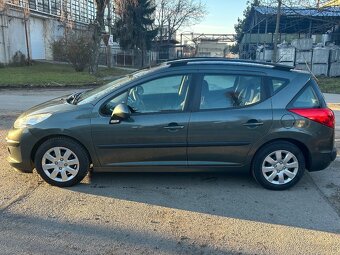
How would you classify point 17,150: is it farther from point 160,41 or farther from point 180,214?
point 160,41

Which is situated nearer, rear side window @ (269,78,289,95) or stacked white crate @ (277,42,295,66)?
rear side window @ (269,78,289,95)

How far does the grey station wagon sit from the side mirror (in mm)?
13

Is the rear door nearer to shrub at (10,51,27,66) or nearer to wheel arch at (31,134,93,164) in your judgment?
wheel arch at (31,134,93,164)

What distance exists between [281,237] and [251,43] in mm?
42812

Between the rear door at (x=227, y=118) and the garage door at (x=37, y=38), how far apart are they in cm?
3450

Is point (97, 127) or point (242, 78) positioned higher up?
point (242, 78)

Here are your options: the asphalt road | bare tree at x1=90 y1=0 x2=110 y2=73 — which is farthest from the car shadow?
bare tree at x1=90 y1=0 x2=110 y2=73

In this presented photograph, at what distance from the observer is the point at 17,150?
176 inches

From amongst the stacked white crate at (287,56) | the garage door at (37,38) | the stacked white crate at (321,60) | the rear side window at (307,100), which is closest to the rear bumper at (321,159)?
the rear side window at (307,100)

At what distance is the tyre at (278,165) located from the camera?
4.54 m

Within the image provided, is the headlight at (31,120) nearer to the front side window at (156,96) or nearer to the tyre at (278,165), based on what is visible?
the front side window at (156,96)

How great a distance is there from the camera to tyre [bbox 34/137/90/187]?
4414 mm

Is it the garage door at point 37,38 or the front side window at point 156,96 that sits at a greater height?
the garage door at point 37,38

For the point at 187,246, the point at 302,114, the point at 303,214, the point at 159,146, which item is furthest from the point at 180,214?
the point at 302,114
